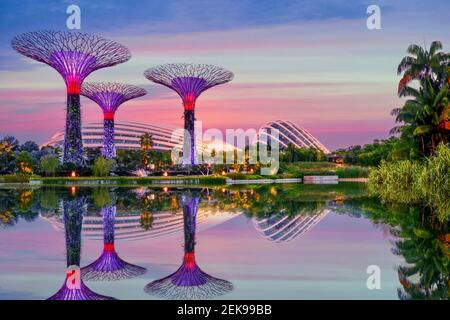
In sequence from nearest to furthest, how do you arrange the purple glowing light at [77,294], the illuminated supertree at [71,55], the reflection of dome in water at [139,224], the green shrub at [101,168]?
the purple glowing light at [77,294] < the reflection of dome in water at [139,224] < the illuminated supertree at [71,55] < the green shrub at [101,168]

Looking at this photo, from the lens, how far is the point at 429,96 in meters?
23.9

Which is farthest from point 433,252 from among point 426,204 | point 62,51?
point 62,51

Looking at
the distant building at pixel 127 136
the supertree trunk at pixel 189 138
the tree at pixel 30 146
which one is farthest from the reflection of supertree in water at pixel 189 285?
the distant building at pixel 127 136

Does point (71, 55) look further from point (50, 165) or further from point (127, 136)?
point (127, 136)

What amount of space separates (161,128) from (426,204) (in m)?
105

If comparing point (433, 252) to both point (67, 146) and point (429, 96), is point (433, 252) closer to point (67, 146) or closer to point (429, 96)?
point (429, 96)

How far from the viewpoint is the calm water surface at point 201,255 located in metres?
5.80

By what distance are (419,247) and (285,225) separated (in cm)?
344

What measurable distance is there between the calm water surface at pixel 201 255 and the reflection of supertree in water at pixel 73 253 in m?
0.02

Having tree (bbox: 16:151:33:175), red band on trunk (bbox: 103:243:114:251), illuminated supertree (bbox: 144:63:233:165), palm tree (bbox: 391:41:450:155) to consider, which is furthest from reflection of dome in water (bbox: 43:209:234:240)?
tree (bbox: 16:151:33:175)

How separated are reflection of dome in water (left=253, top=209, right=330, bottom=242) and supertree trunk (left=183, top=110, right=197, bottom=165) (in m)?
34.4

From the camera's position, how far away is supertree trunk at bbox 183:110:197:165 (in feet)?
156

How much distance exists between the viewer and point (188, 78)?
148 feet

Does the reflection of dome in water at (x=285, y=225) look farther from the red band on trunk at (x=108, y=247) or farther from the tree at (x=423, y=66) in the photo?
the tree at (x=423, y=66)
